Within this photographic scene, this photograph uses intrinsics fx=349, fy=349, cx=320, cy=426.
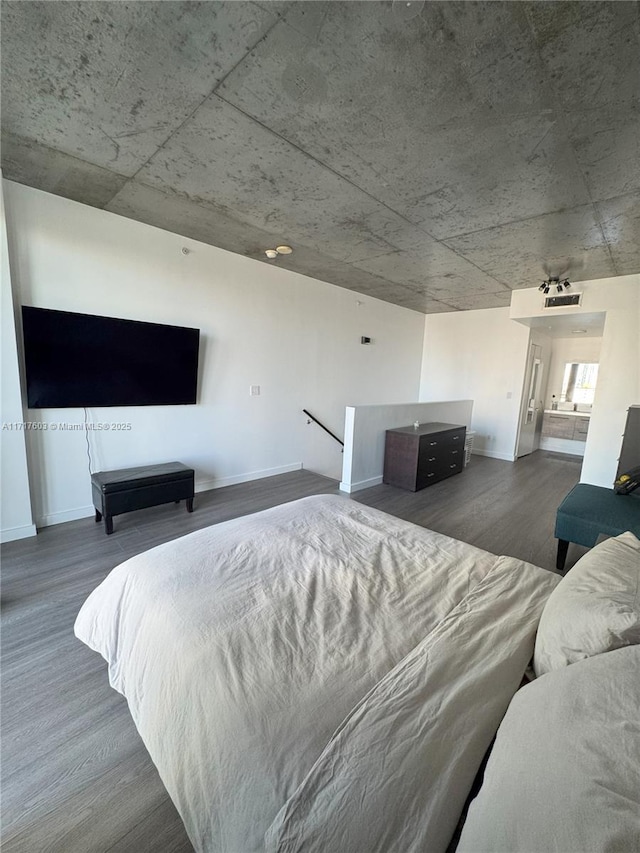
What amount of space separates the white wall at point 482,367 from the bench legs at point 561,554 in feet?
12.9

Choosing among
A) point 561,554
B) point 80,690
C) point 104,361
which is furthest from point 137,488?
point 561,554

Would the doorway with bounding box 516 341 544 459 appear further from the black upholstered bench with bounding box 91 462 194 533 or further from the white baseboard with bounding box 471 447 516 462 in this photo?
the black upholstered bench with bounding box 91 462 194 533

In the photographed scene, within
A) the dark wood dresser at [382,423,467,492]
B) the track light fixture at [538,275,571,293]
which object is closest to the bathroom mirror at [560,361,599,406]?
the track light fixture at [538,275,571,293]

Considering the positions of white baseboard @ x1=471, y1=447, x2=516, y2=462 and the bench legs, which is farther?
white baseboard @ x1=471, y1=447, x2=516, y2=462

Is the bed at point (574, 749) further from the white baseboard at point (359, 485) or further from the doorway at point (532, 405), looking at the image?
the doorway at point (532, 405)

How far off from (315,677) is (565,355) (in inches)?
334

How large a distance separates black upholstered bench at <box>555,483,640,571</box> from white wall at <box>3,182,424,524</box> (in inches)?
135

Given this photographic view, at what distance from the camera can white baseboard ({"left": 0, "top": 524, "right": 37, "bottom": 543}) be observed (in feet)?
9.50

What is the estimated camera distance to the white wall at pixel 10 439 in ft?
8.84

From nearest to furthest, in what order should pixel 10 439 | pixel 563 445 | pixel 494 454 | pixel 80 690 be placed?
pixel 80 690 < pixel 10 439 < pixel 494 454 < pixel 563 445

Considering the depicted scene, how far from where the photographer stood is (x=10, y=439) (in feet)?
9.32

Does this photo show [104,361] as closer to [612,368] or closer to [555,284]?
[555,284]

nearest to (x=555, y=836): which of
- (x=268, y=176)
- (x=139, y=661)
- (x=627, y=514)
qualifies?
(x=139, y=661)

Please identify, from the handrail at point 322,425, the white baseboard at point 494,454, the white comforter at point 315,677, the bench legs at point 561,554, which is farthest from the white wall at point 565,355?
the white comforter at point 315,677
